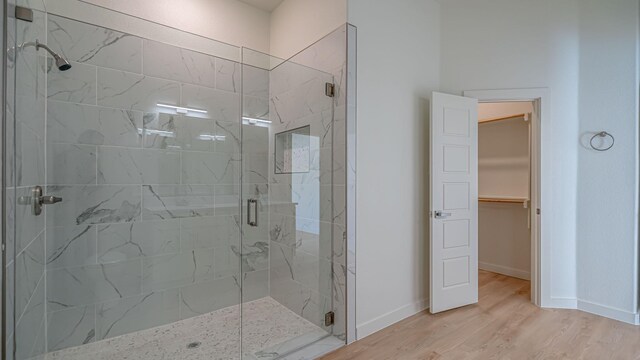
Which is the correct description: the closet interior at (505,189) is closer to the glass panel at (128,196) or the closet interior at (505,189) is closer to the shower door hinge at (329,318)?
the shower door hinge at (329,318)

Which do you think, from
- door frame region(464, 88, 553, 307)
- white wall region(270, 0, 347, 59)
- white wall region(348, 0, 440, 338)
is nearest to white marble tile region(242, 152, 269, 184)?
white wall region(348, 0, 440, 338)

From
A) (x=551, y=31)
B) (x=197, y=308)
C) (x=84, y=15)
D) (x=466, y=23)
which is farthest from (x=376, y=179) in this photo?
(x=84, y=15)

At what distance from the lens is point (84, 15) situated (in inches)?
86.7

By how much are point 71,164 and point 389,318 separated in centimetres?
263

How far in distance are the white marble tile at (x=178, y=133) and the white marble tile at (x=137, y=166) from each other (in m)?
0.08

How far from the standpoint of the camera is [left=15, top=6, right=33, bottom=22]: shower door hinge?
1311 millimetres

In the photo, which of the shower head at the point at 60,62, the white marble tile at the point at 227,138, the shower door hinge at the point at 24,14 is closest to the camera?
the shower door hinge at the point at 24,14

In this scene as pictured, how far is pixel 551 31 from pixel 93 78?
397 centimetres

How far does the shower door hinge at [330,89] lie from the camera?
2.31 meters

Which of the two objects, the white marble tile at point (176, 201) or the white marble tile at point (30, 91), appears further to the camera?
the white marble tile at point (176, 201)

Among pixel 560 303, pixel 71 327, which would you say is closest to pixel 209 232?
pixel 71 327

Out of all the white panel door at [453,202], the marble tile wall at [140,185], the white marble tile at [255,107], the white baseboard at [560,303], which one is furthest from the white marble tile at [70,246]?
the white baseboard at [560,303]

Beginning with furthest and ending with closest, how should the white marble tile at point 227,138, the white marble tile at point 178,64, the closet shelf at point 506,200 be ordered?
the closet shelf at point 506,200, the white marble tile at point 227,138, the white marble tile at point 178,64

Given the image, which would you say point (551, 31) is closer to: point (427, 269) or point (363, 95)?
point (363, 95)
